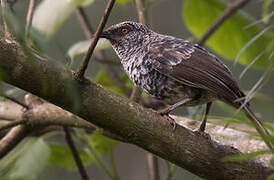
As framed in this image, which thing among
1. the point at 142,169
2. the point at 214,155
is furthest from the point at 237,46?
the point at 142,169

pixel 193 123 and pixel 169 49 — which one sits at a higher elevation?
pixel 169 49

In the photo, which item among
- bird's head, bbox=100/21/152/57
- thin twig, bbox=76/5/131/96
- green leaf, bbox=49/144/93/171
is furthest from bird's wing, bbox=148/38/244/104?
green leaf, bbox=49/144/93/171

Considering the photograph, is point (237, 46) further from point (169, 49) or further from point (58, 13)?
point (58, 13)

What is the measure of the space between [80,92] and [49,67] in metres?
0.23

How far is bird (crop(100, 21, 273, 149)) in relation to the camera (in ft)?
11.9

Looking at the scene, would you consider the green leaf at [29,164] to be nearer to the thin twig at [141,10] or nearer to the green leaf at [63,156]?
the green leaf at [63,156]

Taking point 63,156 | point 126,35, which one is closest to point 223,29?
point 126,35

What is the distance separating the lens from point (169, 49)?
4.01 m

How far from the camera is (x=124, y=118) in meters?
2.73

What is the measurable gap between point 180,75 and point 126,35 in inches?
37.7

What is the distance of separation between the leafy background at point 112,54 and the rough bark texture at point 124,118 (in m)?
0.20

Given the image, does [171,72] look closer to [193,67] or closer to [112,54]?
[193,67]

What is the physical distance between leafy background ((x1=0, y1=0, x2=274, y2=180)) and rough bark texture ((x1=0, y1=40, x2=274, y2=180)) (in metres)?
0.20

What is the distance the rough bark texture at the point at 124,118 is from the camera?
241 centimetres
